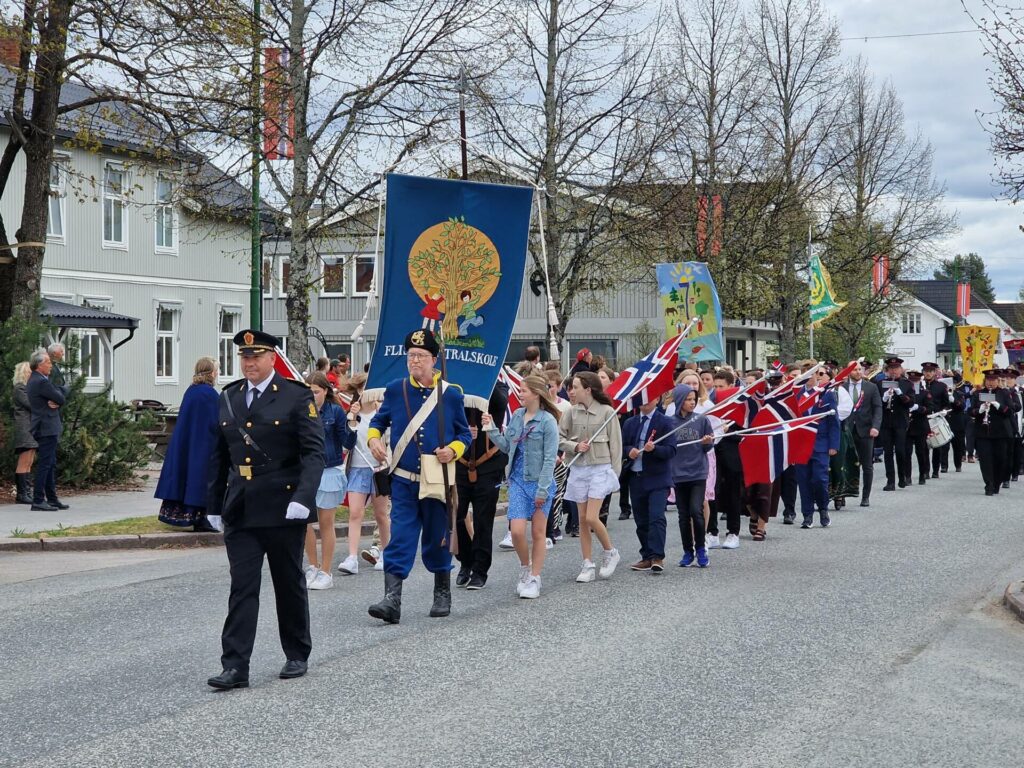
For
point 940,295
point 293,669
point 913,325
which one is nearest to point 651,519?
point 293,669

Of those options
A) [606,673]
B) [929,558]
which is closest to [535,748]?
[606,673]

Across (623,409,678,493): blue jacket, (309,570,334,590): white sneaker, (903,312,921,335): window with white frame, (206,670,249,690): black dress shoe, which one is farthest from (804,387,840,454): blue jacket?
(903,312,921,335): window with white frame

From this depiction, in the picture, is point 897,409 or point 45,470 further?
point 897,409

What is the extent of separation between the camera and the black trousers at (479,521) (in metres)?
10.0

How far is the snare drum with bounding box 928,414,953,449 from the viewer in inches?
859

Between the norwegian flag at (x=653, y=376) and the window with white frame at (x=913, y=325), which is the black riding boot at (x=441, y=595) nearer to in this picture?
the norwegian flag at (x=653, y=376)

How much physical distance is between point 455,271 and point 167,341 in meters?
28.3

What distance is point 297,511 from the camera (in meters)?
6.79

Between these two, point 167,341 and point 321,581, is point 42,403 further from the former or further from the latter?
point 167,341

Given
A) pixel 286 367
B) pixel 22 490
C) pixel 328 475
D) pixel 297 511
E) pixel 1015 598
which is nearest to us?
pixel 297 511

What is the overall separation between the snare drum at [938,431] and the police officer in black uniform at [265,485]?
656 inches

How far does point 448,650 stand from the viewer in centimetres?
770

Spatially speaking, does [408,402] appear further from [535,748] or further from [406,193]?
[535,748]

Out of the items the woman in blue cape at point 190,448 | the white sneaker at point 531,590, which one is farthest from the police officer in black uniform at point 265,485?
the woman in blue cape at point 190,448
